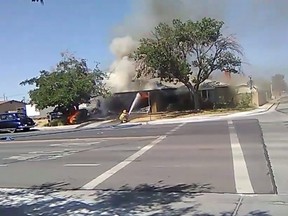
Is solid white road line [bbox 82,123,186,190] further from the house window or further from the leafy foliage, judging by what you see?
the leafy foliage

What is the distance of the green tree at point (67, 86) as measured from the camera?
3650 cm

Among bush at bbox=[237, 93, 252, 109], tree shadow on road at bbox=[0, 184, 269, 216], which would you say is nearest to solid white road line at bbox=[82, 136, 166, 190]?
tree shadow on road at bbox=[0, 184, 269, 216]

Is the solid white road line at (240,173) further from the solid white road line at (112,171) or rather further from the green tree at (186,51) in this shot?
the green tree at (186,51)

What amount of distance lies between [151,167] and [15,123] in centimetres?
2538

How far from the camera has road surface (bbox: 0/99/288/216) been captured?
→ 6.61 metres

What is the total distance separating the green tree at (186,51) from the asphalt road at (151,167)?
21.1 meters

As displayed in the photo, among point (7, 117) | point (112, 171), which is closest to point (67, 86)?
point (7, 117)

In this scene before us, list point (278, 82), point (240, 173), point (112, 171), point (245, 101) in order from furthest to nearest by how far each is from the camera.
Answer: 1. point (278, 82)
2. point (245, 101)
3. point (112, 171)
4. point (240, 173)

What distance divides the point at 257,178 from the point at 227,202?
185 cm

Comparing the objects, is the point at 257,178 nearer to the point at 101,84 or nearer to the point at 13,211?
the point at 13,211

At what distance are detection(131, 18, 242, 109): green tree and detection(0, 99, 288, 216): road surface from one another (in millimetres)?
21633

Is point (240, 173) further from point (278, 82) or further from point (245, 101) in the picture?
point (278, 82)

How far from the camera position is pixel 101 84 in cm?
4019

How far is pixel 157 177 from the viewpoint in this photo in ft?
29.3
